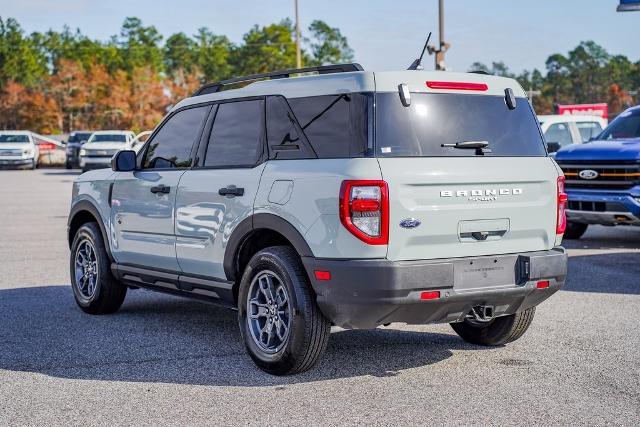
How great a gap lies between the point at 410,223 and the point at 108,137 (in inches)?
1425

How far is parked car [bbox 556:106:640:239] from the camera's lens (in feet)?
43.0

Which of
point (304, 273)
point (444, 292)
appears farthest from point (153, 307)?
point (444, 292)

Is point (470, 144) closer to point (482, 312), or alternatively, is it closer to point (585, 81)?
point (482, 312)

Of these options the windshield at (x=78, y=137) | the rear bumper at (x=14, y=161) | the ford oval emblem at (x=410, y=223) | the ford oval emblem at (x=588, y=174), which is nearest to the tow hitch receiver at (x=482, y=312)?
the ford oval emblem at (x=410, y=223)

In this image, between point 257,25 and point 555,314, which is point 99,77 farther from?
point 555,314

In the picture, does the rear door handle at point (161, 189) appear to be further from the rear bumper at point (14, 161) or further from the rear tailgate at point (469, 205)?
the rear bumper at point (14, 161)

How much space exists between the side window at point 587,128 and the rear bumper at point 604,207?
6.17 metres

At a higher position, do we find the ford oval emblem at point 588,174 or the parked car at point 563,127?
the parked car at point 563,127

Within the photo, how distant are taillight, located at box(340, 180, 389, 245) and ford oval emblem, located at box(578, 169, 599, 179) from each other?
853 cm

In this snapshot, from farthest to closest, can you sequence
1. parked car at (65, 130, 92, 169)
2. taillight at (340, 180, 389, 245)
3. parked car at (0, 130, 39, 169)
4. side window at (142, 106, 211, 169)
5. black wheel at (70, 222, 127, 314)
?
parked car at (65, 130, 92, 169)
parked car at (0, 130, 39, 169)
black wheel at (70, 222, 127, 314)
side window at (142, 106, 211, 169)
taillight at (340, 180, 389, 245)

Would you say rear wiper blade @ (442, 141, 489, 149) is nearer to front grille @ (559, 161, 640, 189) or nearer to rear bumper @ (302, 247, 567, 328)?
rear bumper @ (302, 247, 567, 328)

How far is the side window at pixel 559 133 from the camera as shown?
63.1 feet

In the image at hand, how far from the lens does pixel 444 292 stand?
19.3 ft

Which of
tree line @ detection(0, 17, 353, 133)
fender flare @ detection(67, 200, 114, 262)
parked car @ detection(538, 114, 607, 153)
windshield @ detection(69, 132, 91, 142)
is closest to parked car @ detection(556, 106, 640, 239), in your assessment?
parked car @ detection(538, 114, 607, 153)
